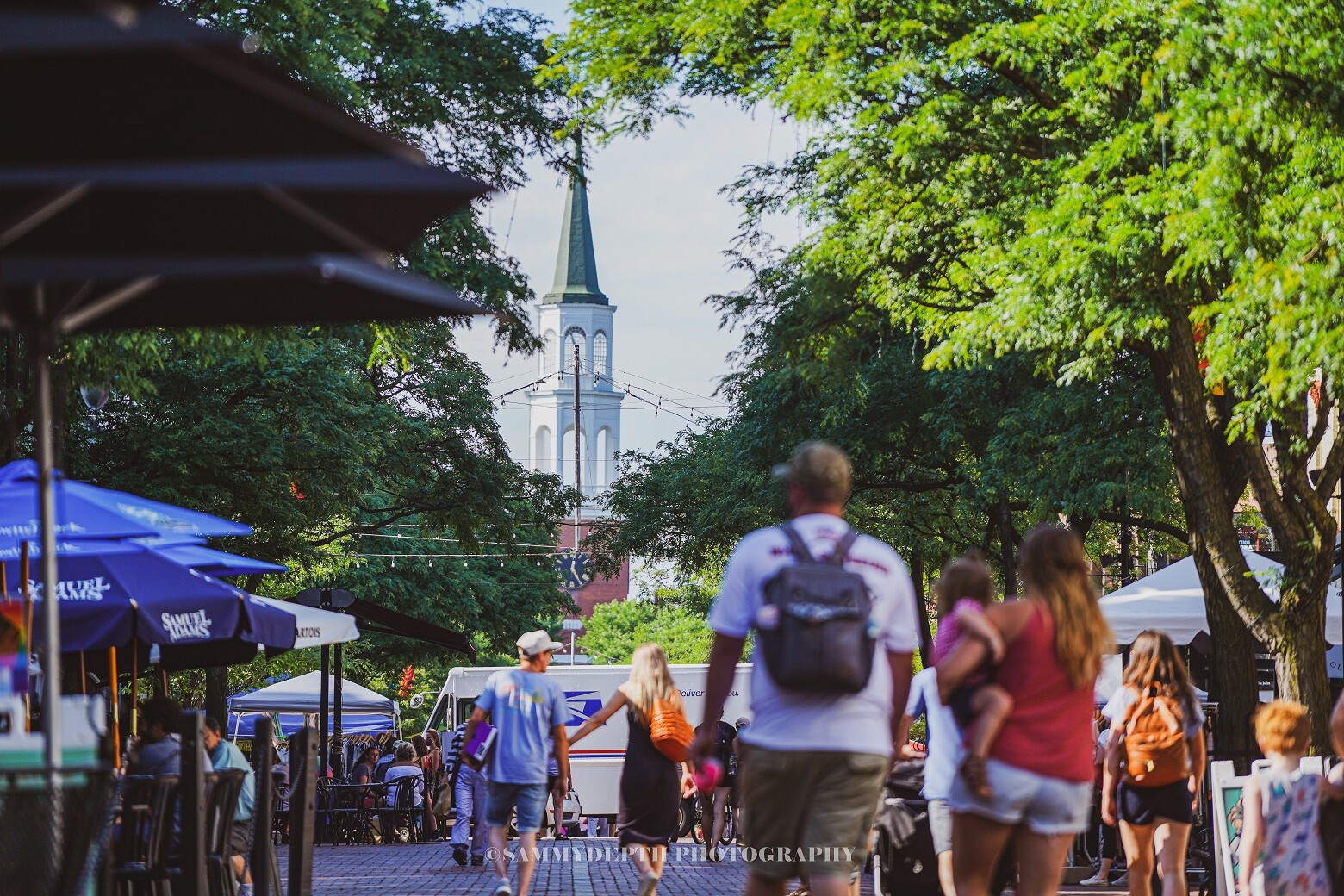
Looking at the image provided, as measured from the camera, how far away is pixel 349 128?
4109 mm

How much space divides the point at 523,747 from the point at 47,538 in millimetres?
6925

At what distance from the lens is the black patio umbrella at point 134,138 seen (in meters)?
3.52

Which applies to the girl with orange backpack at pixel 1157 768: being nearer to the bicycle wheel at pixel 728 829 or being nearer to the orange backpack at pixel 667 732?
the orange backpack at pixel 667 732

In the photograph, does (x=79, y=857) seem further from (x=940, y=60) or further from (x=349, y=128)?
(x=940, y=60)

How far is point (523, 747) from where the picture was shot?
11445 mm

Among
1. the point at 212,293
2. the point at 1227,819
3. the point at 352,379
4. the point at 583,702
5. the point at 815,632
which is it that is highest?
the point at 352,379

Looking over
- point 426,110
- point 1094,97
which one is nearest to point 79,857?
point 1094,97

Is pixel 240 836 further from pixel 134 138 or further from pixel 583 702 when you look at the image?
pixel 583 702

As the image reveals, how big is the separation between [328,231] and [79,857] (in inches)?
63.4

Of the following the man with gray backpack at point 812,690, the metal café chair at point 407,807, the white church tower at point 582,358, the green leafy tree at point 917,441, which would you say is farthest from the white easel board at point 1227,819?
the white church tower at point 582,358

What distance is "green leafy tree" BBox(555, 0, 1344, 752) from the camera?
37.6 feet

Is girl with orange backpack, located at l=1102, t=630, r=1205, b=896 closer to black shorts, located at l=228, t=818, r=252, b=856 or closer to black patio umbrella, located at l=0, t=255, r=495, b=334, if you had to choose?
black shorts, located at l=228, t=818, r=252, b=856

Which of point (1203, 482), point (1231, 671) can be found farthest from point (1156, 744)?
point (1231, 671)

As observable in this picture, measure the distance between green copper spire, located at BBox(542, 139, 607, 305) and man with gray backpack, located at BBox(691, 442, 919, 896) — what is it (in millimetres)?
150143
